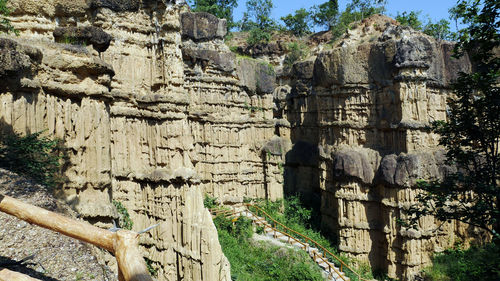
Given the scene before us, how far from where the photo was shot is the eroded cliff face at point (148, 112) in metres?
6.87

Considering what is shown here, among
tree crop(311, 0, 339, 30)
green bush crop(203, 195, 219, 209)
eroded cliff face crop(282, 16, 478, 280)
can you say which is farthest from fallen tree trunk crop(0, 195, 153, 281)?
tree crop(311, 0, 339, 30)

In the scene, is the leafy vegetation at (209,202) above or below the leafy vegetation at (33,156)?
below

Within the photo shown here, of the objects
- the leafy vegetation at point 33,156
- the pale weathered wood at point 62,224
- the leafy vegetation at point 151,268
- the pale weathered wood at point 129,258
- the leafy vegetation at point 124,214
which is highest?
the leafy vegetation at point 33,156

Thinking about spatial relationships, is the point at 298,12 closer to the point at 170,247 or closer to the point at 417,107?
the point at 417,107

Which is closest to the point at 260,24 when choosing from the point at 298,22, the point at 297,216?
the point at 298,22

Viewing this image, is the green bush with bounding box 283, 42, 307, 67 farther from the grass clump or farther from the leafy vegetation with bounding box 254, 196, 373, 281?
the grass clump

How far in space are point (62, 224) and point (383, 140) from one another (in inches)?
640

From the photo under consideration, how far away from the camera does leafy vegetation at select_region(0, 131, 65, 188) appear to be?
19.4ft

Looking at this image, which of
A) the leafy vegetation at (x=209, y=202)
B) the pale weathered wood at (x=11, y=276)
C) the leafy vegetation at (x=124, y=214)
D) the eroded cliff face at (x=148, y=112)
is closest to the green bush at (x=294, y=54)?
the eroded cliff face at (x=148, y=112)

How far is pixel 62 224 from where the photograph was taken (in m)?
3.83

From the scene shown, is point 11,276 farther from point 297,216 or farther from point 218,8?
point 218,8

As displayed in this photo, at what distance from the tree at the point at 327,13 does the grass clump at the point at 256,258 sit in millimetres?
25804

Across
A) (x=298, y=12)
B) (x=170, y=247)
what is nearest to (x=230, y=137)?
(x=170, y=247)

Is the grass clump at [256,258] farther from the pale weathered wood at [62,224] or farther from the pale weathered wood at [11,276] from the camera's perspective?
the pale weathered wood at [11,276]
